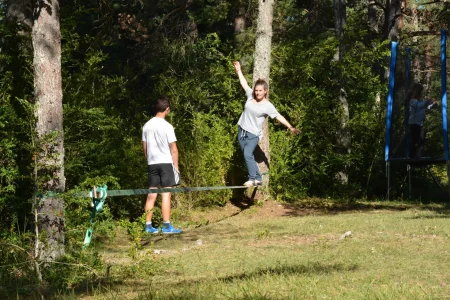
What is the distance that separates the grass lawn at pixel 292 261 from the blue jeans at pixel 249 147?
1370 millimetres

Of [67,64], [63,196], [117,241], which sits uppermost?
[67,64]

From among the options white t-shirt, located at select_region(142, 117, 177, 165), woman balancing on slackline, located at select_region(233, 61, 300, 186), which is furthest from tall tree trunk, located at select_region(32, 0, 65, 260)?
woman balancing on slackline, located at select_region(233, 61, 300, 186)

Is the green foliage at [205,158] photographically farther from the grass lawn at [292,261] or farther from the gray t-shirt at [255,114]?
the grass lawn at [292,261]

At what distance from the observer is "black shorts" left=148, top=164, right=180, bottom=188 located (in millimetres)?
11320

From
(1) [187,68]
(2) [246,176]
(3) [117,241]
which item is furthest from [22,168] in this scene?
(1) [187,68]

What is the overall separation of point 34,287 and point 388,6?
2159 centimetres

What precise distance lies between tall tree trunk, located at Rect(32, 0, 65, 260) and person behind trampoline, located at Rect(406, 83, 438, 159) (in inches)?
419

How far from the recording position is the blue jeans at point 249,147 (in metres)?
14.0

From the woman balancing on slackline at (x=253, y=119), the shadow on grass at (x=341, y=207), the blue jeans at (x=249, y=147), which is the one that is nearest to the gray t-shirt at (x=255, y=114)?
the woman balancing on slackline at (x=253, y=119)

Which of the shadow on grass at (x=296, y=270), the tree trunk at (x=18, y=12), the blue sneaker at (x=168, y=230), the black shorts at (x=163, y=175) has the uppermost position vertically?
the tree trunk at (x=18, y=12)

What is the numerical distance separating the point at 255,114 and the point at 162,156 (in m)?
3.01

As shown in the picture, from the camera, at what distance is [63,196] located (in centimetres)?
726

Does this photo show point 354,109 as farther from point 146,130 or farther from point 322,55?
point 146,130

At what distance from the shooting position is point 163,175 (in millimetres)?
11359
